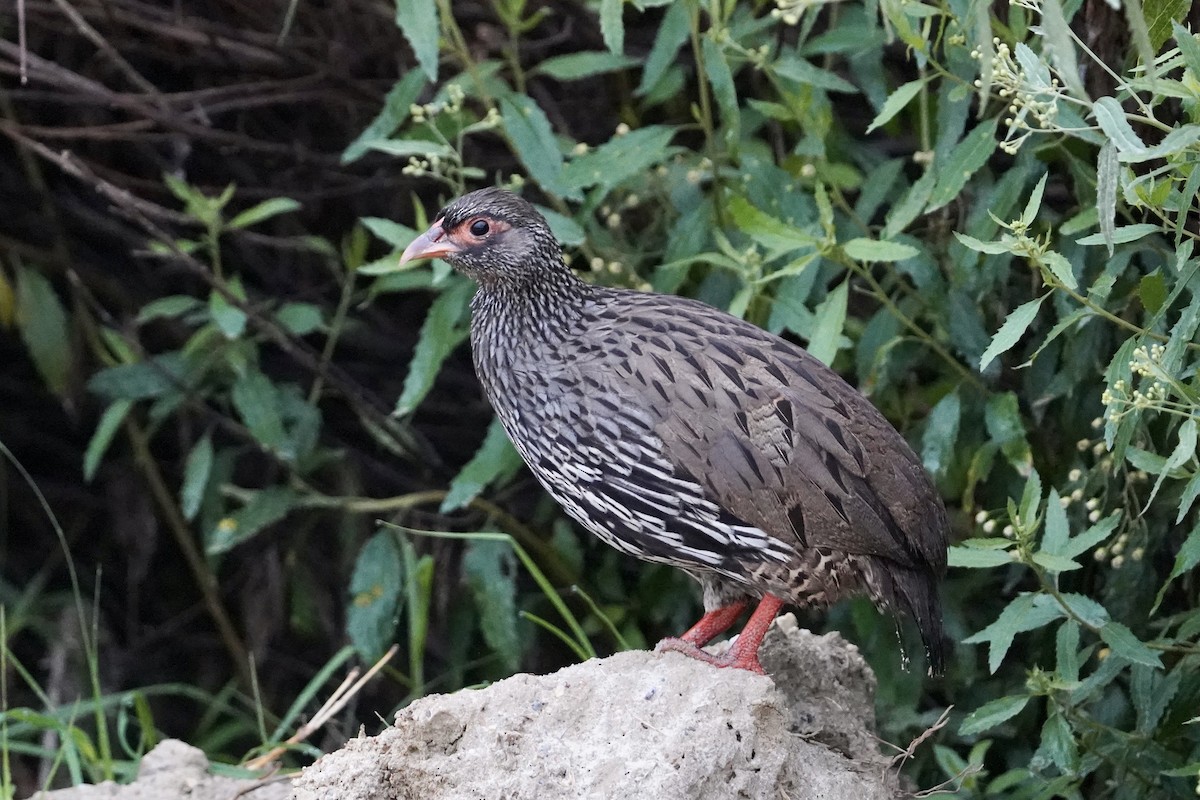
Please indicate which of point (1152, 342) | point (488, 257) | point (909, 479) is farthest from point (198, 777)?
point (1152, 342)

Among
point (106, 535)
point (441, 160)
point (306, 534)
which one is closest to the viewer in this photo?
point (441, 160)

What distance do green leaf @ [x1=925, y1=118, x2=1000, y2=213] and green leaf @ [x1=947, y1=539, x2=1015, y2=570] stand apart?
89 cm

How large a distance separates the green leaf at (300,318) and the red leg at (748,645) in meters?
2.02

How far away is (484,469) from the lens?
15.8 ft

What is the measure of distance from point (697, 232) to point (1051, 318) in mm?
1053

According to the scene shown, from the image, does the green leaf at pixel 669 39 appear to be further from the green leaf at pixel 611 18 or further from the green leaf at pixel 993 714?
the green leaf at pixel 993 714

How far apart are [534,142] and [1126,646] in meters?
2.16

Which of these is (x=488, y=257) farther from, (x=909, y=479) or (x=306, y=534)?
(x=306, y=534)

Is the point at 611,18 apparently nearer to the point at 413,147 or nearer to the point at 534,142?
the point at 534,142

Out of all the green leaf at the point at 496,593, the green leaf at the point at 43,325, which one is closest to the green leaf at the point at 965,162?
the green leaf at the point at 496,593

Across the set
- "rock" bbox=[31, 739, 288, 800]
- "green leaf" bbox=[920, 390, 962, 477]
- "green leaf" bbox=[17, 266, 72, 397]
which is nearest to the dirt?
"rock" bbox=[31, 739, 288, 800]

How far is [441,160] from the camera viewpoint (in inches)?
201

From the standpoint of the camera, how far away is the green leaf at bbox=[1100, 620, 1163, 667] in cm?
361

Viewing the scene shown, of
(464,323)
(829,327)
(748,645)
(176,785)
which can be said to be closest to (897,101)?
→ (829,327)
